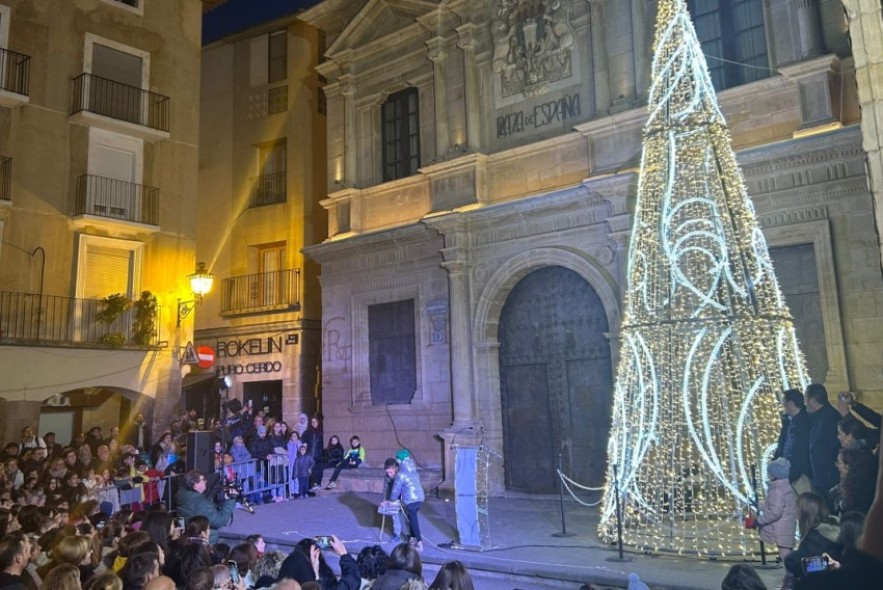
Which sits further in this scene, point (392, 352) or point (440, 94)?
point (392, 352)

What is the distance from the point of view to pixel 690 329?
8547mm

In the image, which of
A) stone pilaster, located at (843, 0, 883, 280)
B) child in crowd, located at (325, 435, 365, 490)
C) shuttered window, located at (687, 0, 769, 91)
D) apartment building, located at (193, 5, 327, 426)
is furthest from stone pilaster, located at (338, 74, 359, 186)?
stone pilaster, located at (843, 0, 883, 280)

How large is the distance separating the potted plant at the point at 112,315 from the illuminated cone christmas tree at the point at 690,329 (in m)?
12.6

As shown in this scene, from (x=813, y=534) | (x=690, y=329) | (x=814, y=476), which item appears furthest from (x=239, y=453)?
(x=813, y=534)

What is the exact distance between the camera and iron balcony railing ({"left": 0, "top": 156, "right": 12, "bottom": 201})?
1577cm

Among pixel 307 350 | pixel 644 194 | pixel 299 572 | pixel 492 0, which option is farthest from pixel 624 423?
pixel 307 350

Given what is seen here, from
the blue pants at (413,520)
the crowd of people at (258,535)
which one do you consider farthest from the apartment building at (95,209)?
the blue pants at (413,520)

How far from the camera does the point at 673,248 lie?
27.1ft

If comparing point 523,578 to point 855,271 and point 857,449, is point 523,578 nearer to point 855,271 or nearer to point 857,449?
point 857,449

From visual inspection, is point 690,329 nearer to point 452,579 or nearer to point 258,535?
point 452,579

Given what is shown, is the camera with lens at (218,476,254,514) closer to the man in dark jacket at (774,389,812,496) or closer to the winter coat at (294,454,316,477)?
the winter coat at (294,454,316,477)

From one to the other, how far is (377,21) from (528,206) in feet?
21.2

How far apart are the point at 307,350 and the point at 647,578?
587 inches

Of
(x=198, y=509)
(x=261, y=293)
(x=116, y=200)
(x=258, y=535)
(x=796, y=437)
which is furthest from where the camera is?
(x=261, y=293)
